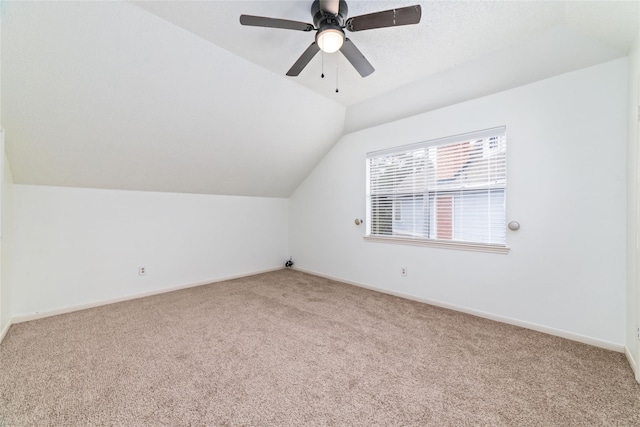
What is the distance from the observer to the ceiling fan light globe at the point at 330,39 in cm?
170

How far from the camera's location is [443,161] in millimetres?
3105

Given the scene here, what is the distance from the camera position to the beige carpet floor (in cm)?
145

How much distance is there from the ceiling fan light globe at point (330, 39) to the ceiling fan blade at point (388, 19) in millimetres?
89

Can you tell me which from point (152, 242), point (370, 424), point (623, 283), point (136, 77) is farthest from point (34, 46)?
point (623, 283)

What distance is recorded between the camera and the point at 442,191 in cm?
311

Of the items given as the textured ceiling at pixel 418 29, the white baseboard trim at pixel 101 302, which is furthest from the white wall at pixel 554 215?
the white baseboard trim at pixel 101 302

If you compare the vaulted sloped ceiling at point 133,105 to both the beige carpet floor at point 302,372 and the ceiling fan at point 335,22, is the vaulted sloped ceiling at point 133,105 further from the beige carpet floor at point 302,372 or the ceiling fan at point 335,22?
the beige carpet floor at point 302,372

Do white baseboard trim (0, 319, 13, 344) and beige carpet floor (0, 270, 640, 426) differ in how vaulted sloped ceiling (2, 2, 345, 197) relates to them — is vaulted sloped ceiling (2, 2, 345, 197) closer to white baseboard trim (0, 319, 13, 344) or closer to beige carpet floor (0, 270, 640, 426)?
white baseboard trim (0, 319, 13, 344)

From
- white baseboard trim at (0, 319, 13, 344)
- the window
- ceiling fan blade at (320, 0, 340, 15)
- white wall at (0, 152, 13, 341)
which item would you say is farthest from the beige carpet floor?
ceiling fan blade at (320, 0, 340, 15)

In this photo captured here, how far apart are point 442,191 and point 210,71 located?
2.78 m

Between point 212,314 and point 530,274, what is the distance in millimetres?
3230

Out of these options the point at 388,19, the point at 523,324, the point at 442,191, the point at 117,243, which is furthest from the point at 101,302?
the point at 523,324

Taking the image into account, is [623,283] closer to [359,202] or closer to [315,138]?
[359,202]

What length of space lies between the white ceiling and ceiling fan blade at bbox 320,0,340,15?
298 mm
